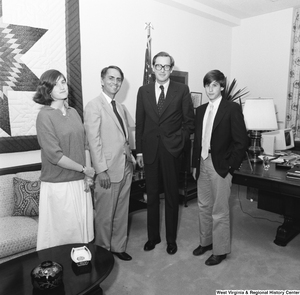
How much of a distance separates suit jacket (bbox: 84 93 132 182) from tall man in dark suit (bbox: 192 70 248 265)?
2.07ft

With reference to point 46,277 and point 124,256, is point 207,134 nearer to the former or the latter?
point 124,256

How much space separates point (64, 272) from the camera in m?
1.59

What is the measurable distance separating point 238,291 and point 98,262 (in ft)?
3.38

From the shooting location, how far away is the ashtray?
1.64 m

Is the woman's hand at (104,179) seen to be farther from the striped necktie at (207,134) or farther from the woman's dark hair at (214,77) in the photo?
the woman's dark hair at (214,77)

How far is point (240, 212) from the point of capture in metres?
3.60

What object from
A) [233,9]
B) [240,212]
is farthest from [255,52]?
[240,212]

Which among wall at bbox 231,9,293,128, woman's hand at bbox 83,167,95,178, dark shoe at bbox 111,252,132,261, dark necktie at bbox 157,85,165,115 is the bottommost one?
dark shoe at bbox 111,252,132,261

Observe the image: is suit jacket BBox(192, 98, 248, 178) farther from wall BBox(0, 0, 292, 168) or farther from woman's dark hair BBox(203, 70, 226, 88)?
wall BBox(0, 0, 292, 168)

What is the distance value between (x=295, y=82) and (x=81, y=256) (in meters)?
4.07

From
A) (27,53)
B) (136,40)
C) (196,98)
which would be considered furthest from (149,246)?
(196,98)

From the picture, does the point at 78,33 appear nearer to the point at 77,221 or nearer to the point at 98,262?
the point at 77,221

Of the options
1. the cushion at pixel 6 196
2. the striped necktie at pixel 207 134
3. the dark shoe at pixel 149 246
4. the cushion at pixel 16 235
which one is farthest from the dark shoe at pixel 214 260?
the cushion at pixel 6 196

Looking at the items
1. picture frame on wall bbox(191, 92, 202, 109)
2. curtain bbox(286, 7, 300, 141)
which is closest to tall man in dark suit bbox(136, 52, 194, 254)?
picture frame on wall bbox(191, 92, 202, 109)
